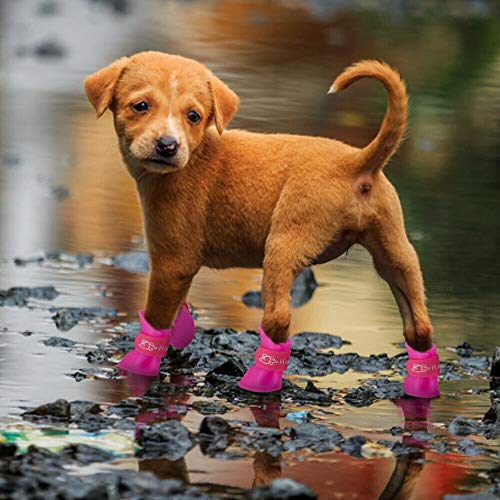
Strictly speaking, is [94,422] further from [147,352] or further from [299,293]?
[299,293]

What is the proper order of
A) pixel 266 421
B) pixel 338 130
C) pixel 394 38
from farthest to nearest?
1. pixel 394 38
2. pixel 338 130
3. pixel 266 421

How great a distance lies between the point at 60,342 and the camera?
6625mm

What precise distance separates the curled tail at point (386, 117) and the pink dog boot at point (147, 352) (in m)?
1.08

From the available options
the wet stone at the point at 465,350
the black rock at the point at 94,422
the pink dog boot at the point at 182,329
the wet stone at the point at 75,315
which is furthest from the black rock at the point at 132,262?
the black rock at the point at 94,422

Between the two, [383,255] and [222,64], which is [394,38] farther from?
[383,255]

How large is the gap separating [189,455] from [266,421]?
0.61 m

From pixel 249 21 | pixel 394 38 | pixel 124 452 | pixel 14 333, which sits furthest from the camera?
pixel 249 21

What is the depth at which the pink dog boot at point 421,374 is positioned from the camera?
6055 mm

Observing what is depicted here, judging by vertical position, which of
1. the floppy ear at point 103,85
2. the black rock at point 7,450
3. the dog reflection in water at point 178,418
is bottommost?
the dog reflection in water at point 178,418

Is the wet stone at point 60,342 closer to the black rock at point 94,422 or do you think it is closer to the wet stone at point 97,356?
the wet stone at point 97,356

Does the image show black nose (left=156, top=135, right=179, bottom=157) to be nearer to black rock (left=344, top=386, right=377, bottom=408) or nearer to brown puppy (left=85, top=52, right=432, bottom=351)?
brown puppy (left=85, top=52, right=432, bottom=351)

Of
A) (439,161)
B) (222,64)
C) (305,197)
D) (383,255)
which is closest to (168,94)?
(305,197)

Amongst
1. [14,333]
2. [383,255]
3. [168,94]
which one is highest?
[168,94]

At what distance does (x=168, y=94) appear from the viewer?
5867 millimetres
